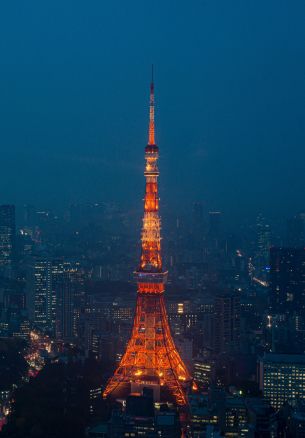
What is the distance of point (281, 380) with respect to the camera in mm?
8867

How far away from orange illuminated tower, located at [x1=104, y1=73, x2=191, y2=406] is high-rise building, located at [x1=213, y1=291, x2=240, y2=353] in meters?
1.86

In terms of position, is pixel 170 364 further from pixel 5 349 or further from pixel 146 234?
pixel 5 349

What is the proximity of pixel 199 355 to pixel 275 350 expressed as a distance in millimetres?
899

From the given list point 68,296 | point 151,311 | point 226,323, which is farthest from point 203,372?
point 68,296

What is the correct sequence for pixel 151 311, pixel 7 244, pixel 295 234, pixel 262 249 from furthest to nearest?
pixel 7 244 < pixel 262 249 < pixel 295 234 < pixel 151 311

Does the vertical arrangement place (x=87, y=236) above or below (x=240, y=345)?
above

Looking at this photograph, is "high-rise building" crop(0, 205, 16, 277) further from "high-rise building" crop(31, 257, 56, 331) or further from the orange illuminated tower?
the orange illuminated tower

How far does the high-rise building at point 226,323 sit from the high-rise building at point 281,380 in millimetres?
1761

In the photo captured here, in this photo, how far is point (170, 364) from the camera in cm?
904

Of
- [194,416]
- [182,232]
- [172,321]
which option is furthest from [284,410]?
[182,232]

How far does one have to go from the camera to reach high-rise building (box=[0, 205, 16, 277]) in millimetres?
15102

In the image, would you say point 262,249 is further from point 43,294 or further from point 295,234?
point 43,294

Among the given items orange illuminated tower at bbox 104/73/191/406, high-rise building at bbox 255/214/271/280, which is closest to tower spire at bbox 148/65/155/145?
orange illuminated tower at bbox 104/73/191/406

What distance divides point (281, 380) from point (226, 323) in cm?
280
